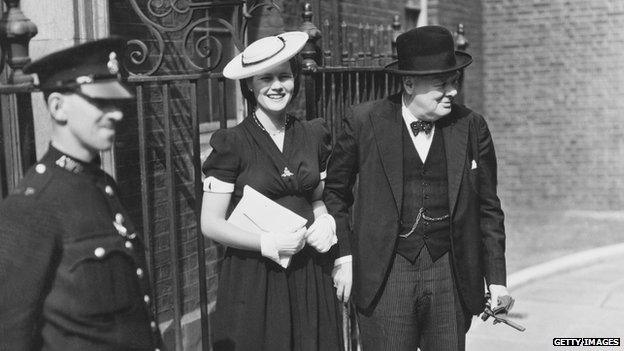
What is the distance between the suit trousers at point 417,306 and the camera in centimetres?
356

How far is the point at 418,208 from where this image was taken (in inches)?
140

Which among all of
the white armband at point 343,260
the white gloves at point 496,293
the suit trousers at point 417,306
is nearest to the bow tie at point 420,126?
the suit trousers at point 417,306

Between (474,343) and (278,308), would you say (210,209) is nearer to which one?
(278,308)

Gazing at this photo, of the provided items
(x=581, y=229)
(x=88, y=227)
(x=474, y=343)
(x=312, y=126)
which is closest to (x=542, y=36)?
(x=581, y=229)

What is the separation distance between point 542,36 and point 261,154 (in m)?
8.74

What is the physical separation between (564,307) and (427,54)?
438 cm

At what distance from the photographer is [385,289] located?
3588 millimetres

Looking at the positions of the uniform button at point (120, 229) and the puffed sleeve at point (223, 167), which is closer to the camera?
the uniform button at point (120, 229)

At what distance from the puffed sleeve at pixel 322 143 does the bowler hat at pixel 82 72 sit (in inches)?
55.4

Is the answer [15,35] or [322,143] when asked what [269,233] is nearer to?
[322,143]

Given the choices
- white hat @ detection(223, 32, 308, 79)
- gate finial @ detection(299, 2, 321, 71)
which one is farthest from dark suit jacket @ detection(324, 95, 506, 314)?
gate finial @ detection(299, 2, 321, 71)

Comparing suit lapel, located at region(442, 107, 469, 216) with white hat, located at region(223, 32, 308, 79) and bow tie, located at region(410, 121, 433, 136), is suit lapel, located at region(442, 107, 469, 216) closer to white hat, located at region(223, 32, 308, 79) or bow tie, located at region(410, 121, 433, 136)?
bow tie, located at region(410, 121, 433, 136)

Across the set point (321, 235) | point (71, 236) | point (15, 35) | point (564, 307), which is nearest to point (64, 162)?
point (71, 236)

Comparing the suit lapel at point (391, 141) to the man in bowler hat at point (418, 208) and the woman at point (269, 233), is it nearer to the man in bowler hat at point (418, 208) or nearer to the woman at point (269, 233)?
the man in bowler hat at point (418, 208)
